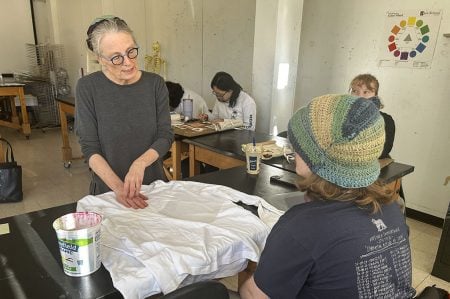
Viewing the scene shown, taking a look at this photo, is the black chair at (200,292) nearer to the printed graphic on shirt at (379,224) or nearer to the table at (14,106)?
the printed graphic on shirt at (379,224)

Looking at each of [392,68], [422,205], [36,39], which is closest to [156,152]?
[392,68]

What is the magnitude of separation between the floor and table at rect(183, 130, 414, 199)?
0.70 metres

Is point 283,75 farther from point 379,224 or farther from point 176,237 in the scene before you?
point 379,224

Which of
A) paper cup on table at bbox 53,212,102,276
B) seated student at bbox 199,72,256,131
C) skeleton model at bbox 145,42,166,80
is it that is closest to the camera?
paper cup on table at bbox 53,212,102,276

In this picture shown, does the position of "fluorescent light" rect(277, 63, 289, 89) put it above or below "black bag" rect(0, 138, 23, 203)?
above

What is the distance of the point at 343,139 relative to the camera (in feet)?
2.34

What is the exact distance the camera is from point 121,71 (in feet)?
4.52

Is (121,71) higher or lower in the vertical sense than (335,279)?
higher

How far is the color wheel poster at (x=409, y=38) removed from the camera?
8.75 ft

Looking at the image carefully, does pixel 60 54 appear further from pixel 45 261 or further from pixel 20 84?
pixel 45 261

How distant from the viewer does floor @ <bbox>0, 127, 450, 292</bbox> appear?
237cm

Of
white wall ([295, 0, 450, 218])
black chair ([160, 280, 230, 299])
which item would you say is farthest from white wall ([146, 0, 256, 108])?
black chair ([160, 280, 230, 299])

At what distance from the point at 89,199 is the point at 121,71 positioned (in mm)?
518

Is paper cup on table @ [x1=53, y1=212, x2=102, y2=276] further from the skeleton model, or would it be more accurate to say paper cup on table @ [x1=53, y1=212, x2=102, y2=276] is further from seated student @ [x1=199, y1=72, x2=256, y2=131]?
the skeleton model
